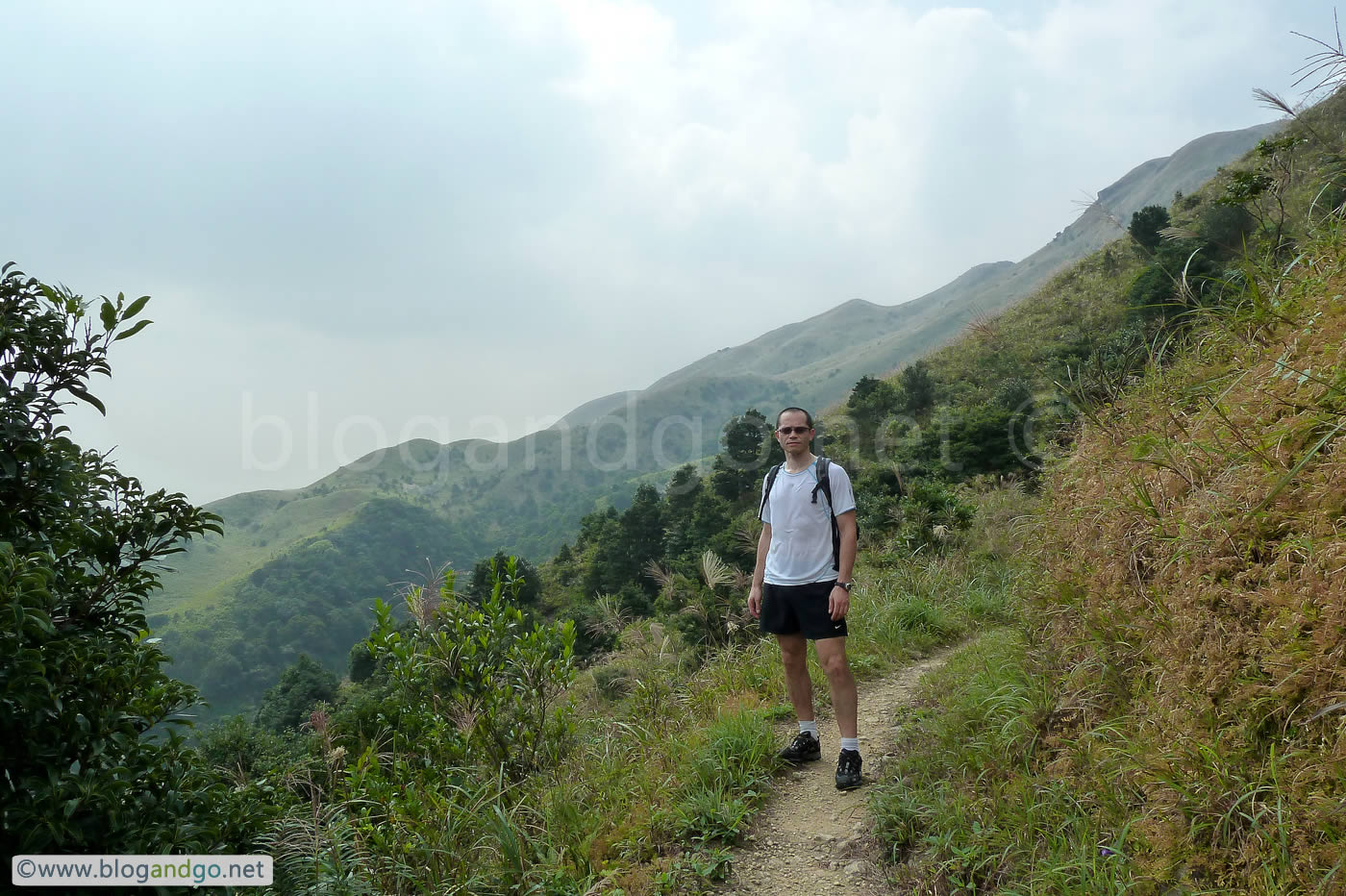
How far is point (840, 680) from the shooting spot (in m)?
3.74

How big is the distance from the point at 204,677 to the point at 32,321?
8215 cm

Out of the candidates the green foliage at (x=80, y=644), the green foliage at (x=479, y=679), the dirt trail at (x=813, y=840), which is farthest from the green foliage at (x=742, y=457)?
the green foliage at (x=80, y=644)

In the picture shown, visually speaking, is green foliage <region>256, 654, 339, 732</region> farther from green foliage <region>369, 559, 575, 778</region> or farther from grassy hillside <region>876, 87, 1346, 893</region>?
grassy hillside <region>876, 87, 1346, 893</region>

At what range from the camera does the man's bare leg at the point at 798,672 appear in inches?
155

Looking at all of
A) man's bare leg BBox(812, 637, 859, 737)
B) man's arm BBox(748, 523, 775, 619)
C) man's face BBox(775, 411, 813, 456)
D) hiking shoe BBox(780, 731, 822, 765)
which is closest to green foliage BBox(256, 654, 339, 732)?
hiking shoe BBox(780, 731, 822, 765)

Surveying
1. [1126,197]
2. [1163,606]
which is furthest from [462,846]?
[1126,197]

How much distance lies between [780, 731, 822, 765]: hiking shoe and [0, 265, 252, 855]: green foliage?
270cm

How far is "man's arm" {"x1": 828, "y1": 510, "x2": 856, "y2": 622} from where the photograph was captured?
3633mm

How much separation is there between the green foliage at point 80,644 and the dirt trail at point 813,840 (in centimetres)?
215

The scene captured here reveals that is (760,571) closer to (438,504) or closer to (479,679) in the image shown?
(479,679)

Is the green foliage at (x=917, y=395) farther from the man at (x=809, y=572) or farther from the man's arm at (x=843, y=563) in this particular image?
the man's arm at (x=843, y=563)

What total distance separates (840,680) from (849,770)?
492 mm

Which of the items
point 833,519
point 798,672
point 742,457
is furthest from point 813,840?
point 742,457

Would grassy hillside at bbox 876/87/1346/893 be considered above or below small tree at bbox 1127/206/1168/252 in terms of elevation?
below
